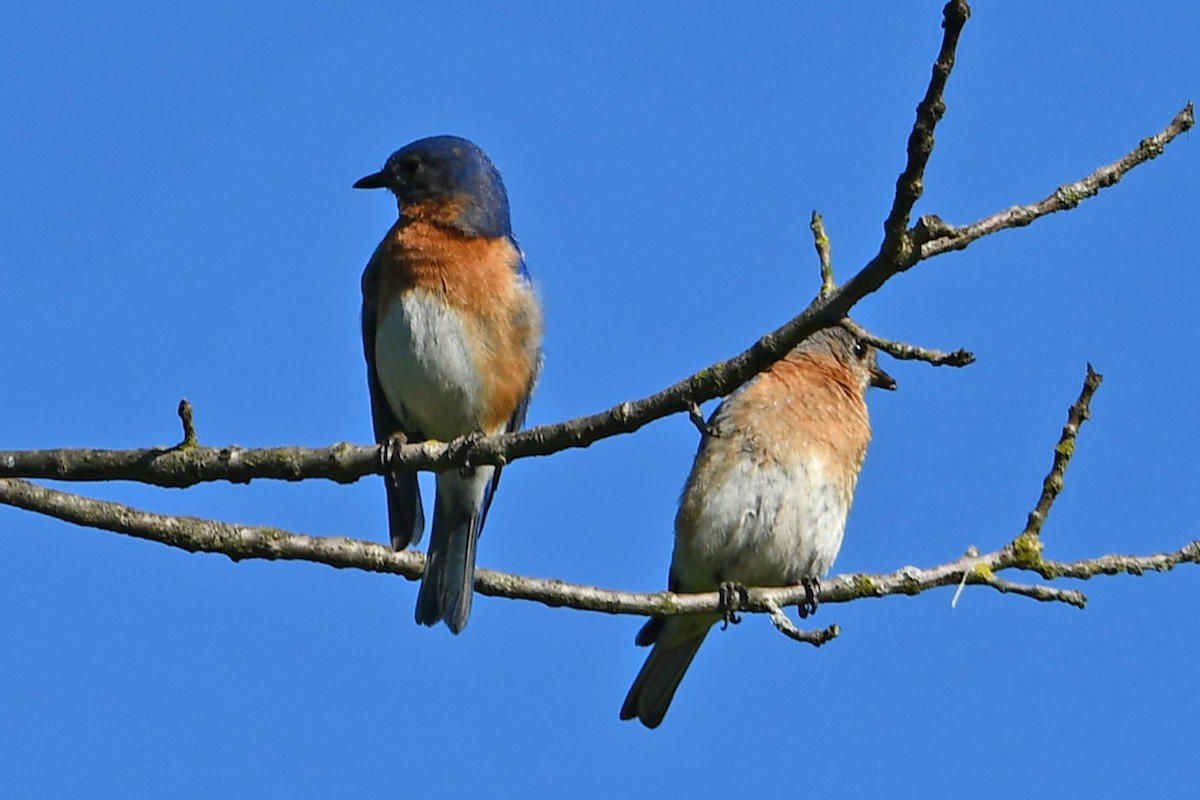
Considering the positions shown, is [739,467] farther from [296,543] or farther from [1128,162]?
[1128,162]

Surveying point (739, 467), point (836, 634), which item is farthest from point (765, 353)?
point (739, 467)

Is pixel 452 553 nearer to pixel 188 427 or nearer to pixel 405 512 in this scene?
pixel 405 512

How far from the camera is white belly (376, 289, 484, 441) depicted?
25.2 ft

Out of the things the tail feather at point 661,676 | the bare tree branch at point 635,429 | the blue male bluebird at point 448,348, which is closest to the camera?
the bare tree branch at point 635,429

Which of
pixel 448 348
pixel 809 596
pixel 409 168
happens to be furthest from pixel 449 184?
pixel 809 596

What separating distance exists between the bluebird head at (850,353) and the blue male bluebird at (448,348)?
2.14 metres

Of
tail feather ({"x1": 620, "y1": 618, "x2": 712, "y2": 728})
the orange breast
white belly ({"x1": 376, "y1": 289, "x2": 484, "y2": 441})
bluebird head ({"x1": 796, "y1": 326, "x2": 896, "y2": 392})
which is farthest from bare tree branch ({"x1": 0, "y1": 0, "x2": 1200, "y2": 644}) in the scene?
bluebird head ({"x1": 796, "y1": 326, "x2": 896, "y2": 392})

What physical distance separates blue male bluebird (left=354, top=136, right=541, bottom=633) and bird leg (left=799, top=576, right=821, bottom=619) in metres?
1.60

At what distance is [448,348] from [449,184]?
1.24 meters

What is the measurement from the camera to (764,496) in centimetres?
859

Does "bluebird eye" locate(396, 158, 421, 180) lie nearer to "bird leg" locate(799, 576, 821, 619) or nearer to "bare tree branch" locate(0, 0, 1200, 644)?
"bare tree branch" locate(0, 0, 1200, 644)

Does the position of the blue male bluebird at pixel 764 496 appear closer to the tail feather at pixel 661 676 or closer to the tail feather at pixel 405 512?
the tail feather at pixel 661 676

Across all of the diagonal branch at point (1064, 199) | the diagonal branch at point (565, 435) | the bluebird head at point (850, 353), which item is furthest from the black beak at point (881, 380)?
the diagonal branch at point (1064, 199)

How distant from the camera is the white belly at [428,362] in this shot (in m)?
7.69
